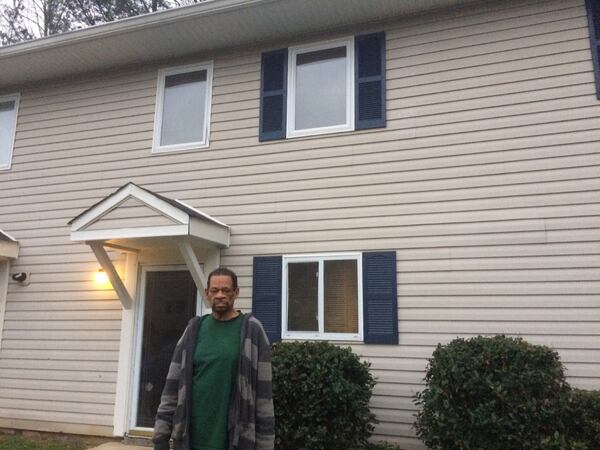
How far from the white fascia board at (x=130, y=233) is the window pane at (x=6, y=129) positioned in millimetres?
2760

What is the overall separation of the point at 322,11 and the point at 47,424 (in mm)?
5887

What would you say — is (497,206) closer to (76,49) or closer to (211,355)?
(211,355)

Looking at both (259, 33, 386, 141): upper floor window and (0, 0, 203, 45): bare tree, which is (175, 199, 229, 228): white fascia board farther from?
(0, 0, 203, 45): bare tree

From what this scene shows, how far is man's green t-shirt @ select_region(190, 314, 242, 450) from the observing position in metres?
2.47

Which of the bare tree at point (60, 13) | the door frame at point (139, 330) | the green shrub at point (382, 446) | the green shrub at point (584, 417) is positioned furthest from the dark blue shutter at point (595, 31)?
the bare tree at point (60, 13)

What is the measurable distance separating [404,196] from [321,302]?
1.42 m

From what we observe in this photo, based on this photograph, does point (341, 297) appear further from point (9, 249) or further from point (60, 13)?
point (60, 13)

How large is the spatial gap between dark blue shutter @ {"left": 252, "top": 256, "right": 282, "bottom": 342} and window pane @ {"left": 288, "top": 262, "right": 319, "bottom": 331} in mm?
133

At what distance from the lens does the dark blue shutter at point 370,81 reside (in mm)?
5777

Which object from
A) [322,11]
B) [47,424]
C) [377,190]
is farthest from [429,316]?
[47,424]

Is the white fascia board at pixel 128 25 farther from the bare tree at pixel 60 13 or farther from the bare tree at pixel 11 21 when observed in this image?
the bare tree at pixel 11 21

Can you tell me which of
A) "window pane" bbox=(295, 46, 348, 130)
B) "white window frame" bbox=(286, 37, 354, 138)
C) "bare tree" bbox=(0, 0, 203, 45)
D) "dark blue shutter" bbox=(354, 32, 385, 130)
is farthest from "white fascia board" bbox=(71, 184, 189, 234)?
"bare tree" bbox=(0, 0, 203, 45)

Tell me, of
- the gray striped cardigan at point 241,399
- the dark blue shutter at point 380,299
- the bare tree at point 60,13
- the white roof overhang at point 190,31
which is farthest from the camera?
the bare tree at point 60,13

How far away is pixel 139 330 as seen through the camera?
630cm
